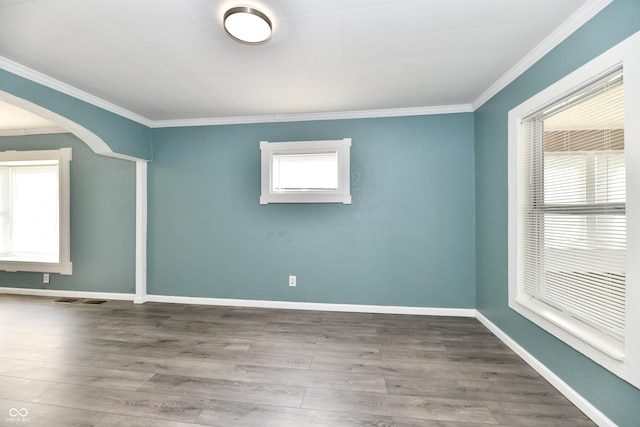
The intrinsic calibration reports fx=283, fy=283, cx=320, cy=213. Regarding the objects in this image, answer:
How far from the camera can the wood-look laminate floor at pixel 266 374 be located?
1.67m

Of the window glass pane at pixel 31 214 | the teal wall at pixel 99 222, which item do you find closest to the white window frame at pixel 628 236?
the teal wall at pixel 99 222

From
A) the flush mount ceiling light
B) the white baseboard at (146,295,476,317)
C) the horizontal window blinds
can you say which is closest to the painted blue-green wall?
the white baseboard at (146,295,476,317)

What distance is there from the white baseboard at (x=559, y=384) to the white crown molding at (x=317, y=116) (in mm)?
2376

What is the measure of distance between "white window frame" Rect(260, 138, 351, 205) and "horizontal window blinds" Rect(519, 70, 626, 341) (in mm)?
1720

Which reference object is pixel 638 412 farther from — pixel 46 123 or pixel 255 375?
pixel 46 123

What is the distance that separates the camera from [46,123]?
387 centimetres

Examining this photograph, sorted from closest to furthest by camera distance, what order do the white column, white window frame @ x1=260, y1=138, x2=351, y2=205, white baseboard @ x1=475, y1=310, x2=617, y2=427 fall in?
white baseboard @ x1=475, y1=310, x2=617, y2=427 < white window frame @ x1=260, y1=138, x2=351, y2=205 < the white column

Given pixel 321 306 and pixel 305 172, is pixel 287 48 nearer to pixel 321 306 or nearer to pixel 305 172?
pixel 305 172

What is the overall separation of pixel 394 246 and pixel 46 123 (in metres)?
4.93

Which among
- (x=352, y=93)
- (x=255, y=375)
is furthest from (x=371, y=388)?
(x=352, y=93)

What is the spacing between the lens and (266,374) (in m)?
2.09

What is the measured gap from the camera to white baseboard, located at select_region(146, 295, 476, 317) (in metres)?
3.29

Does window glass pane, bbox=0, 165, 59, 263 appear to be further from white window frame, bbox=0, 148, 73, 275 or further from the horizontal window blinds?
the horizontal window blinds

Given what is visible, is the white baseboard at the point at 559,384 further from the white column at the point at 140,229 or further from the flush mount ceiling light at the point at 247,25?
the white column at the point at 140,229
